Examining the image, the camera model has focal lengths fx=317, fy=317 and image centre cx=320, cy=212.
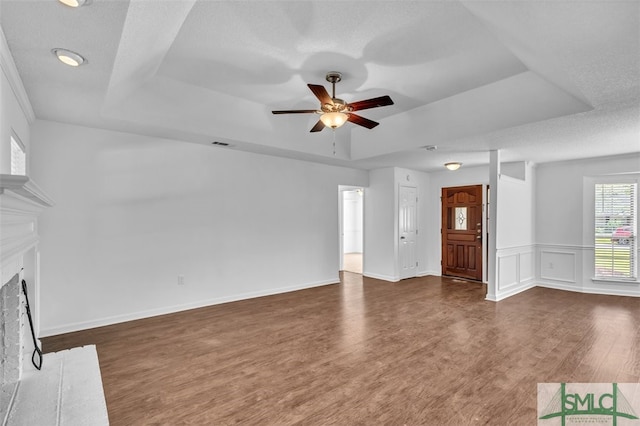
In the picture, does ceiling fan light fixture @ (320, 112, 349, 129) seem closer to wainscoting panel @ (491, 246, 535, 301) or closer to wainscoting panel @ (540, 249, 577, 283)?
wainscoting panel @ (491, 246, 535, 301)

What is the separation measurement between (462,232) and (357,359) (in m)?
4.96

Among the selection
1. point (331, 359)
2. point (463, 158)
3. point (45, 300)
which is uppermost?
point (463, 158)

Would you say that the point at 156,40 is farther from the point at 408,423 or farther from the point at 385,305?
the point at 385,305

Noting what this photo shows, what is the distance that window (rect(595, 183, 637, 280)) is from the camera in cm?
563

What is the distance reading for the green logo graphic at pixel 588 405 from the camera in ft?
7.43

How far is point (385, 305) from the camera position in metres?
4.96

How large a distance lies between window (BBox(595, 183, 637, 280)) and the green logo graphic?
431 cm

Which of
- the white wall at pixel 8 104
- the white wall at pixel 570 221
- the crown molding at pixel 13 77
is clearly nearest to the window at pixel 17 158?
the white wall at pixel 8 104

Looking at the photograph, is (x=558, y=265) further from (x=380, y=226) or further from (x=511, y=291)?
(x=380, y=226)

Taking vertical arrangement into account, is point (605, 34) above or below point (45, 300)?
above

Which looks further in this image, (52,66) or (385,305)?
→ (385,305)

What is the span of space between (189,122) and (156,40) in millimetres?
1736

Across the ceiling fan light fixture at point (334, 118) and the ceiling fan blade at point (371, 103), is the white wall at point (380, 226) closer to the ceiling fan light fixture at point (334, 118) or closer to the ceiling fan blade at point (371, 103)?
the ceiling fan light fixture at point (334, 118)

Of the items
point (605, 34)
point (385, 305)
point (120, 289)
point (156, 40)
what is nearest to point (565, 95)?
point (605, 34)
